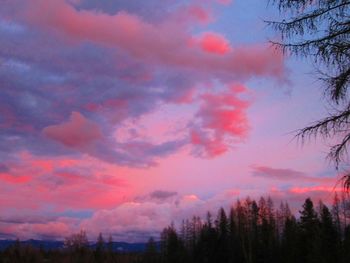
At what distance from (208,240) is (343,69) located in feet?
250

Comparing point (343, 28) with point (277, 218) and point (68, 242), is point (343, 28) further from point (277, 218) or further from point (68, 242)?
point (68, 242)

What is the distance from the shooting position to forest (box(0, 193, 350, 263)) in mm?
54844

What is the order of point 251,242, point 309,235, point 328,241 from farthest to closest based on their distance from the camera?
point 251,242, point 309,235, point 328,241

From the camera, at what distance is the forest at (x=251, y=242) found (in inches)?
2159

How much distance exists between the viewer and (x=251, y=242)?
252 feet

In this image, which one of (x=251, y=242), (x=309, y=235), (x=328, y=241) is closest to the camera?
(x=328, y=241)

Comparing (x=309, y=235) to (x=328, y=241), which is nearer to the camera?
(x=328, y=241)

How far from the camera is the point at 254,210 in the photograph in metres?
97.2

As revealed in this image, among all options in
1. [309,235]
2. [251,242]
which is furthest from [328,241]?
[251,242]

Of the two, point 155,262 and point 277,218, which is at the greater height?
point 277,218

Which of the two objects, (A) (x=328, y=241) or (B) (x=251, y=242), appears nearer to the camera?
(A) (x=328, y=241)

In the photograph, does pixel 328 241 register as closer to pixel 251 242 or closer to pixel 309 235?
pixel 309 235

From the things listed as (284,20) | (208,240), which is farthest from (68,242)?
(284,20)

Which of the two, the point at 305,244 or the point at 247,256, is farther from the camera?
the point at 247,256
